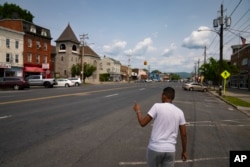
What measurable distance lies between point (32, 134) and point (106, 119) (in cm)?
432

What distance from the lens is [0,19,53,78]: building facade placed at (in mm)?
58578

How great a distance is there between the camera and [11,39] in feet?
180

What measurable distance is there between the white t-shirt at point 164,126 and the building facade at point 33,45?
57.8 meters

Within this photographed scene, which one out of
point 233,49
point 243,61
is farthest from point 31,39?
point 233,49

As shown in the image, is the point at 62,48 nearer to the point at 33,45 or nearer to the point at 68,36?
the point at 68,36

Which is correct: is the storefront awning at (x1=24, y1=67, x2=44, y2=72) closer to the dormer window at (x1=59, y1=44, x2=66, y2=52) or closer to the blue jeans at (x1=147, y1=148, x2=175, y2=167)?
the dormer window at (x1=59, y1=44, x2=66, y2=52)

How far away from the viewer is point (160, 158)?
415 cm

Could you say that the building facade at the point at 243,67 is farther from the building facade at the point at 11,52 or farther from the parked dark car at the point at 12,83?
the building facade at the point at 11,52

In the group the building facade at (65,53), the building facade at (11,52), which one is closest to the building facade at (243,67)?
the building facade at (11,52)

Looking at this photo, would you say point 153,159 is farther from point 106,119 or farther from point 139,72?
point 139,72

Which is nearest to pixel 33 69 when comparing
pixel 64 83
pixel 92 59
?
pixel 64 83

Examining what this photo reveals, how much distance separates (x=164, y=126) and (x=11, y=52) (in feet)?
181

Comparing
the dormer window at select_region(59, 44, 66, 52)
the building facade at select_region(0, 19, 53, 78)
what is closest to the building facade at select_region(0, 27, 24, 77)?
the building facade at select_region(0, 19, 53, 78)

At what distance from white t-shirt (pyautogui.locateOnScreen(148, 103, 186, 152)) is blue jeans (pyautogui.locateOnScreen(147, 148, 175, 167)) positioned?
7 cm
